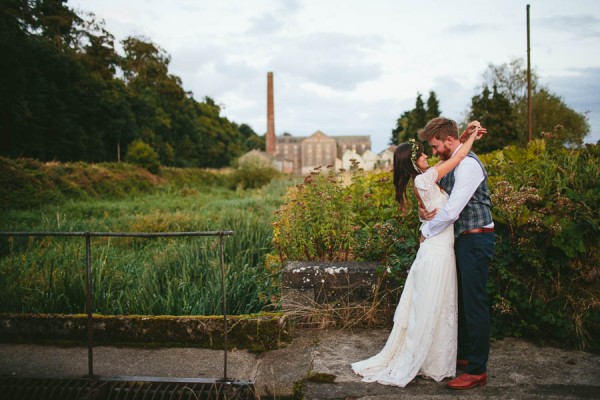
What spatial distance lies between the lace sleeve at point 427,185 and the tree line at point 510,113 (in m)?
27.7

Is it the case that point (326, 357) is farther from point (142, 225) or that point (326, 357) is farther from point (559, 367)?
point (142, 225)

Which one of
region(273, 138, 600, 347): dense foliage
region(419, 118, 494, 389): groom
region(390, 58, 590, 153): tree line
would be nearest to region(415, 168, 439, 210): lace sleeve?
region(419, 118, 494, 389): groom

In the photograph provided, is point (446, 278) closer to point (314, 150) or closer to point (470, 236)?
point (470, 236)

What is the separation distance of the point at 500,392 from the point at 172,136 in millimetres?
65259

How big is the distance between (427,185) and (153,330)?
2.68 m

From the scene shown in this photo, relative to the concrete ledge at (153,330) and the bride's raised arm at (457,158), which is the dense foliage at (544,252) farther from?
the concrete ledge at (153,330)

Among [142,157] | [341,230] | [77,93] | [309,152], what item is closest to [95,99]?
[77,93]

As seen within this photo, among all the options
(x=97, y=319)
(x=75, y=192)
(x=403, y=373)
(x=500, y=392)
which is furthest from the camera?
(x=75, y=192)

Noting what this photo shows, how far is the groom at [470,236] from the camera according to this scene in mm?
2947

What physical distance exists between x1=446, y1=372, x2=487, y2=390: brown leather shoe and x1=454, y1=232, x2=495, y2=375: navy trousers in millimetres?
35

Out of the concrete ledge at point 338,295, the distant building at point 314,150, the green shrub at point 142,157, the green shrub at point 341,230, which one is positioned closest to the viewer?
the concrete ledge at point 338,295

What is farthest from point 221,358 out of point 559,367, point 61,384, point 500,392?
point 559,367

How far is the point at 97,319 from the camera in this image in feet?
12.4

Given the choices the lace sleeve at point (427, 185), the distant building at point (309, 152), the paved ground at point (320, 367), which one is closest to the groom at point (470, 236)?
the lace sleeve at point (427, 185)
